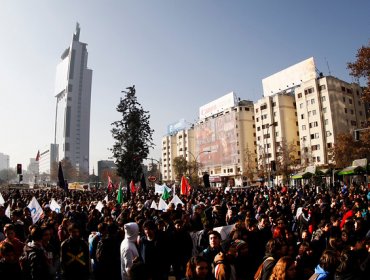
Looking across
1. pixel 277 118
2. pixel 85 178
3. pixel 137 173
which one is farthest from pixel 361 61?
pixel 85 178

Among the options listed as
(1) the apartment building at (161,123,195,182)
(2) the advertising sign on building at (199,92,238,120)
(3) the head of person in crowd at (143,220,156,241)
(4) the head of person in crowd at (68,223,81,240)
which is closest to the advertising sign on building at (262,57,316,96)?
(2) the advertising sign on building at (199,92,238,120)

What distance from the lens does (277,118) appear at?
82562 millimetres

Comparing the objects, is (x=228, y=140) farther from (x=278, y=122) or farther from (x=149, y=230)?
(x=149, y=230)

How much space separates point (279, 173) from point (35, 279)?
66.9m

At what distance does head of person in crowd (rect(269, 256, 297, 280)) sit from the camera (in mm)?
4223

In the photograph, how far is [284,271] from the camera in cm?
422

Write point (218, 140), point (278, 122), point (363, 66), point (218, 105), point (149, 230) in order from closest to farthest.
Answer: point (149, 230)
point (363, 66)
point (278, 122)
point (218, 140)
point (218, 105)

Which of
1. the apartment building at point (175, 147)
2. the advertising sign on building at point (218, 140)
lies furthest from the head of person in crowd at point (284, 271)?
the apartment building at point (175, 147)

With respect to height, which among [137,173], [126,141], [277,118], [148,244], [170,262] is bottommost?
[170,262]

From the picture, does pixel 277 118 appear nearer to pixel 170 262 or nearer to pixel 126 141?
pixel 126 141

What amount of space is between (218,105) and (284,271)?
102680 mm

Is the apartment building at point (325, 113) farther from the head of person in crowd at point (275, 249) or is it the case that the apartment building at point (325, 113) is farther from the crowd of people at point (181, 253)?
the head of person in crowd at point (275, 249)

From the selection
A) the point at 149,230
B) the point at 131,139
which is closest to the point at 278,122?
the point at 131,139

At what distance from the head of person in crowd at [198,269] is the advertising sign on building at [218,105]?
96223 millimetres
